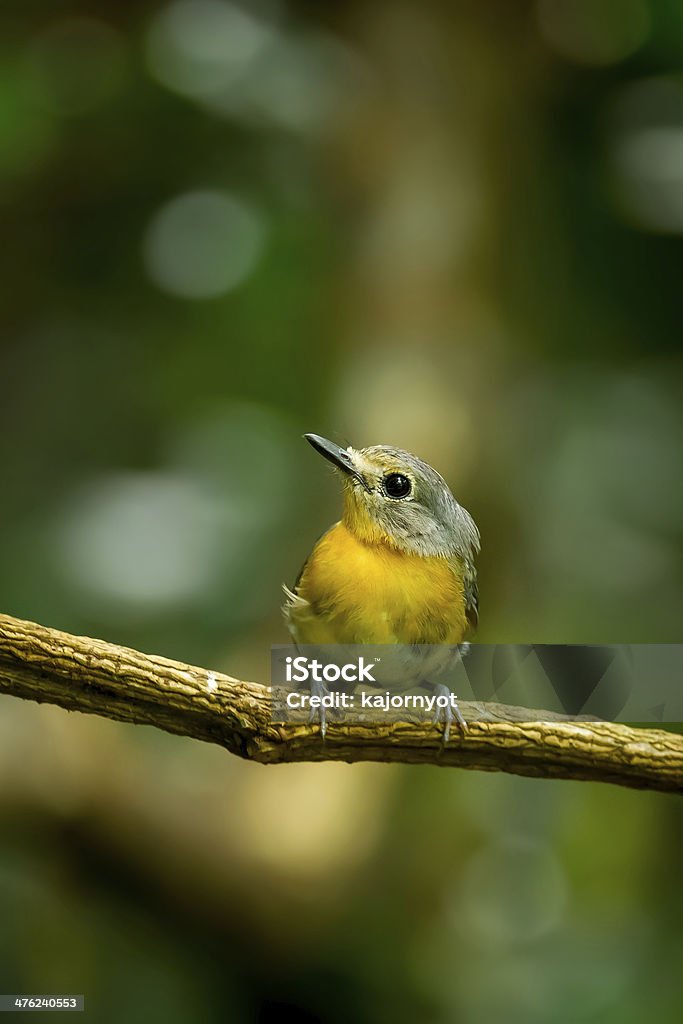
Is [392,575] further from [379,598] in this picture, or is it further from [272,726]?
[272,726]

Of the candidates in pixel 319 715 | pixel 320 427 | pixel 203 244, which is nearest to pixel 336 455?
pixel 319 715

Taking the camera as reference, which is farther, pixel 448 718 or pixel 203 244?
pixel 203 244

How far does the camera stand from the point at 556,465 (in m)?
2.15

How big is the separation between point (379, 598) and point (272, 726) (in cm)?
19

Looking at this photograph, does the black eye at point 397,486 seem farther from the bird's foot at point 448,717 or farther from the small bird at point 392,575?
the bird's foot at point 448,717

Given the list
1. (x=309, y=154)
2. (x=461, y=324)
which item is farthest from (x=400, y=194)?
(x=461, y=324)

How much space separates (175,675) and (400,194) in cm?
169

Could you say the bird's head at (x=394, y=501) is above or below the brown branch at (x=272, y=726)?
above

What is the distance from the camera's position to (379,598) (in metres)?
1.14

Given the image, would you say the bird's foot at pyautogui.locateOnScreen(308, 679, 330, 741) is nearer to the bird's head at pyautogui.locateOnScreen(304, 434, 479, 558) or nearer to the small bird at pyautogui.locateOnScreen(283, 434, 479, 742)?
the small bird at pyautogui.locateOnScreen(283, 434, 479, 742)

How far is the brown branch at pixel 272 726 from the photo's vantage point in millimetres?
1088

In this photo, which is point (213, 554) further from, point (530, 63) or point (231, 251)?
point (530, 63)

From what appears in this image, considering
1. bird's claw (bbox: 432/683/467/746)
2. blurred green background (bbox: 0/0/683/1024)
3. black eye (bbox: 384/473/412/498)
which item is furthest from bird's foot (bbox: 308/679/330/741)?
blurred green background (bbox: 0/0/683/1024)

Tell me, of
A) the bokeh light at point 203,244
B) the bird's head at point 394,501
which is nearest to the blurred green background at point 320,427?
the bokeh light at point 203,244
